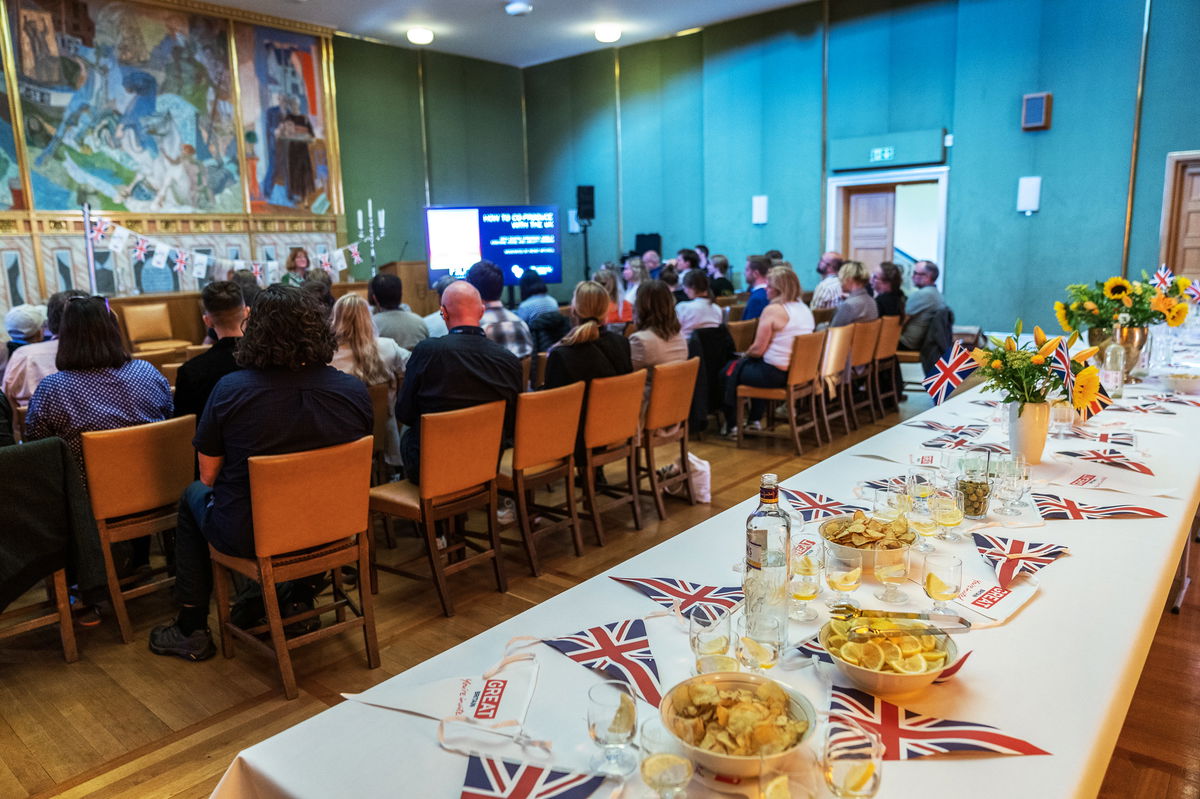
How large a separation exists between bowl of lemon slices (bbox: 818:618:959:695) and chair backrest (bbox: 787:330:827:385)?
4.36 metres

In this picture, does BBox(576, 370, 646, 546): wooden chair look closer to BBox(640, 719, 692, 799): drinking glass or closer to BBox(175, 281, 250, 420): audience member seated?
BBox(175, 281, 250, 420): audience member seated

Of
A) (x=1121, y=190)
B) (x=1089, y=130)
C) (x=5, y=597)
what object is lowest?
(x=5, y=597)

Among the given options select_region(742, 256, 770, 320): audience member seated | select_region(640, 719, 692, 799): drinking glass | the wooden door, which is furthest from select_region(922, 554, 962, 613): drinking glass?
the wooden door

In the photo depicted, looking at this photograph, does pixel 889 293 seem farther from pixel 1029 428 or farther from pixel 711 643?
pixel 711 643

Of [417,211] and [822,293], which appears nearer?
[822,293]

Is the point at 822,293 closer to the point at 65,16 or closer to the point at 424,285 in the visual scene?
the point at 424,285

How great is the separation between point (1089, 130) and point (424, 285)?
826 centimetres

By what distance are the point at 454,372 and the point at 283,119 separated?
873 cm

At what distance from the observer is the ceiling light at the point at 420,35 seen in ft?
35.6

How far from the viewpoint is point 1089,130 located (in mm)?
8844

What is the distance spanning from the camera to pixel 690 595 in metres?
1.80

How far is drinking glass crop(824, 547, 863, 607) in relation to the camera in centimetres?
173

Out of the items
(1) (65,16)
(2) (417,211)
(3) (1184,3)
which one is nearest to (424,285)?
(2) (417,211)

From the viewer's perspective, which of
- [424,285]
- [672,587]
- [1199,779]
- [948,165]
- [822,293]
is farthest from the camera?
[424,285]
